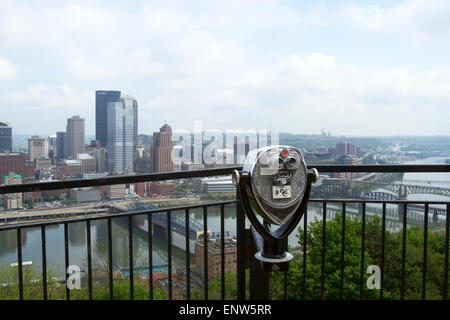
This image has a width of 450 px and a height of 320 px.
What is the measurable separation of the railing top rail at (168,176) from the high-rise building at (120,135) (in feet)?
7.01

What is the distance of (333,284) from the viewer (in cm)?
789

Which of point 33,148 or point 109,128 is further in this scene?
point 33,148

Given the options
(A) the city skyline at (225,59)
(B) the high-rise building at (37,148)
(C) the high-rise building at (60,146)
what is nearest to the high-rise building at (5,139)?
(B) the high-rise building at (37,148)

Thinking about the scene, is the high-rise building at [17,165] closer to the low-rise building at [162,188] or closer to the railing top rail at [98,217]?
the low-rise building at [162,188]

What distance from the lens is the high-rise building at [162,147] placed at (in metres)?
2.46

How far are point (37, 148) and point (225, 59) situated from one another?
39.9 ft

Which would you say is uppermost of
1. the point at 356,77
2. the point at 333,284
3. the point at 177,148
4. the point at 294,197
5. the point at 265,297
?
the point at 356,77

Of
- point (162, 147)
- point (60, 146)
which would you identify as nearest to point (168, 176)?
point (162, 147)

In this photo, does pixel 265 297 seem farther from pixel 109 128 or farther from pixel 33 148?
pixel 33 148

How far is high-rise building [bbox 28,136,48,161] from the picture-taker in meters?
4.49

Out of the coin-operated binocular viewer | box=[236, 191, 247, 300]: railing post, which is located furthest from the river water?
the coin-operated binocular viewer

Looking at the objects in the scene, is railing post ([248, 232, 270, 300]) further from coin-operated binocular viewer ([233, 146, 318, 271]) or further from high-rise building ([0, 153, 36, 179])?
high-rise building ([0, 153, 36, 179])
